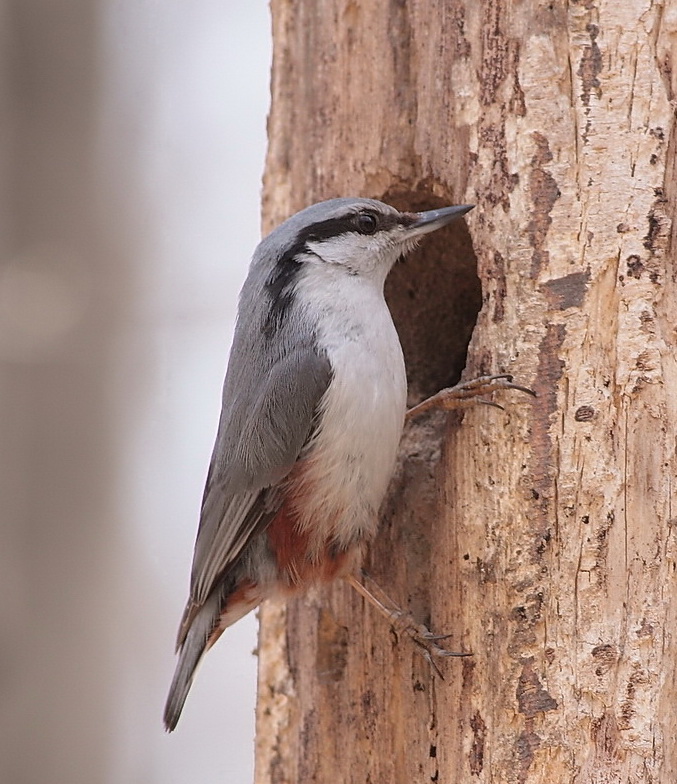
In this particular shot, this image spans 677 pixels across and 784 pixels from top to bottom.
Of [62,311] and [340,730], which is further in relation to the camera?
[62,311]

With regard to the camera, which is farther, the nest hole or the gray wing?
the nest hole

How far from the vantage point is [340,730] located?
2797 mm

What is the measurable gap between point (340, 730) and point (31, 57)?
2858mm

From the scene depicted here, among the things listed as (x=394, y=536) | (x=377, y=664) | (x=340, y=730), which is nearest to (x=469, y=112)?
(x=394, y=536)

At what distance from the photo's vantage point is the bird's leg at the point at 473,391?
2479mm

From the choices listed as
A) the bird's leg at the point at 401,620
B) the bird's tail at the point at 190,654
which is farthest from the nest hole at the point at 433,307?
the bird's tail at the point at 190,654

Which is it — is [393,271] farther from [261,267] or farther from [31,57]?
[31,57]

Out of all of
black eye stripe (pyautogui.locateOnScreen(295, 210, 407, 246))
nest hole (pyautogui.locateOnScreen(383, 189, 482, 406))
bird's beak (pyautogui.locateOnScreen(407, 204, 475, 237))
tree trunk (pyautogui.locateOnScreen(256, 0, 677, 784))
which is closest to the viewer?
tree trunk (pyautogui.locateOnScreen(256, 0, 677, 784))

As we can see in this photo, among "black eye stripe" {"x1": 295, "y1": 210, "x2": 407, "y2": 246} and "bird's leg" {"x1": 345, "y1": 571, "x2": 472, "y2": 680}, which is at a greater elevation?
"black eye stripe" {"x1": 295, "y1": 210, "x2": 407, "y2": 246}

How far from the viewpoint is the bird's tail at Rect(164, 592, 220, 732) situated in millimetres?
2650

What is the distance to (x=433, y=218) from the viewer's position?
2709 mm

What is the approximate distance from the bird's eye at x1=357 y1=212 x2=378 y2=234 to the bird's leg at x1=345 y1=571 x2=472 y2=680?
0.84 metres

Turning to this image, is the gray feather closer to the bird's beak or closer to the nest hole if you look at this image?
the bird's beak

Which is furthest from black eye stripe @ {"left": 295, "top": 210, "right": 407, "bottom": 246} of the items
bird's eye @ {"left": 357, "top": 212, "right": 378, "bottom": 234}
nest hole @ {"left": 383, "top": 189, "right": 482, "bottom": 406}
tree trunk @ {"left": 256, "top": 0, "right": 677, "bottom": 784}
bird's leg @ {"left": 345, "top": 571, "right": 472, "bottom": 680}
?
bird's leg @ {"left": 345, "top": 571, "right": 472, "bottom": 680}
